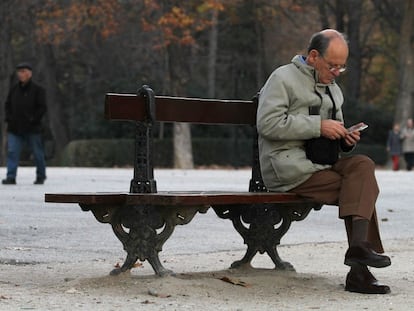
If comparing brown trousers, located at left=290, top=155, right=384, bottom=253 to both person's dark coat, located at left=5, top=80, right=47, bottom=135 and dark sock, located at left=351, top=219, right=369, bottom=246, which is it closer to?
dark sock, located at left=351, top=219, right=369, bottom=246

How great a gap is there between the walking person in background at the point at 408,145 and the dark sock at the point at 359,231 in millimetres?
32428

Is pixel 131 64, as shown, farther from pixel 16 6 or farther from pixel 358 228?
pixel 358 228

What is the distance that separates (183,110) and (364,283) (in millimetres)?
1595

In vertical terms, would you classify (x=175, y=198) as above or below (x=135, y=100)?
below

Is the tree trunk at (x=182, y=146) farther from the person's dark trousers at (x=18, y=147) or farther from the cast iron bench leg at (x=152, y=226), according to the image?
the cast iron bench leg at (x=152, y=226)

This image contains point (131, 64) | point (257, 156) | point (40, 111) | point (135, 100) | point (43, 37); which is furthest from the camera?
point (131, 64)

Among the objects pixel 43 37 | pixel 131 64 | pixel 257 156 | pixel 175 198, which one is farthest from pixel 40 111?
pixel 131 64

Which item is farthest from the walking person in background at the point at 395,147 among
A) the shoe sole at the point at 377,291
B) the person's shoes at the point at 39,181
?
the shoe sole at the point at 377,291

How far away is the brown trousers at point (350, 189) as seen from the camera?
670 centimetres

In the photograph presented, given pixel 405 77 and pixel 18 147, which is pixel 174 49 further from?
pixel 18 147

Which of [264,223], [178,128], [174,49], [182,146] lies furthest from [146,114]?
[178,128]

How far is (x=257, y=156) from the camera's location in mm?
8023

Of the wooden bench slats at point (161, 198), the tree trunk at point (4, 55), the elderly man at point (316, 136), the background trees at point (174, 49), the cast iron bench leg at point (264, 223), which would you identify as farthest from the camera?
the tree trunk at point (4, 55)

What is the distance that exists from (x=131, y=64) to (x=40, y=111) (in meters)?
24.8
